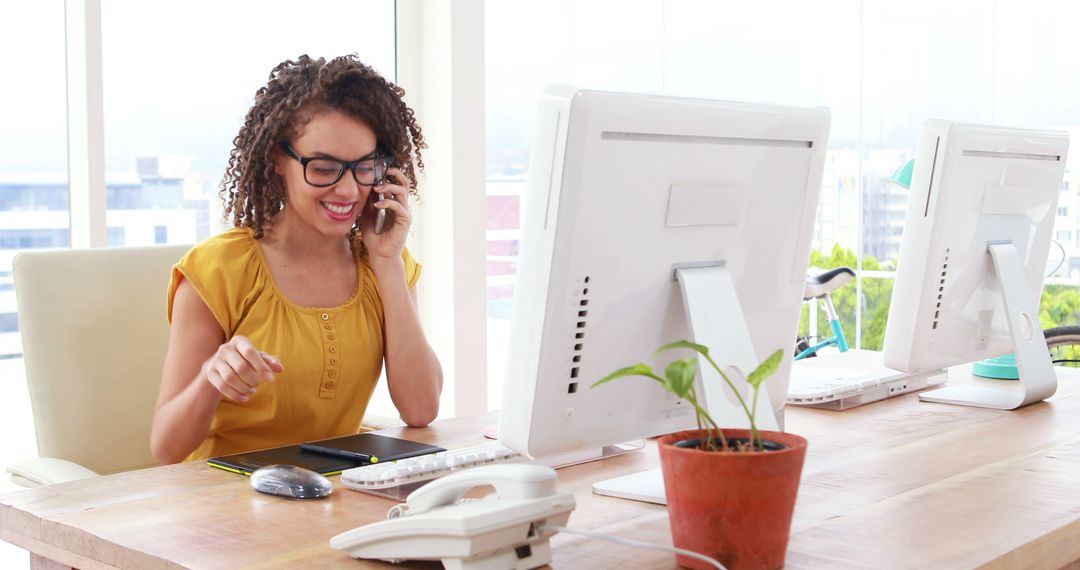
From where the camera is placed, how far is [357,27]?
4.12 meters

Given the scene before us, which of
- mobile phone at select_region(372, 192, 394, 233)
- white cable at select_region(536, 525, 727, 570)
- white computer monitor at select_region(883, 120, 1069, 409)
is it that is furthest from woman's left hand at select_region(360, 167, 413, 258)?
white cable at select_region(536, 525, 727, 570)

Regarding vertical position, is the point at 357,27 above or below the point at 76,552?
above

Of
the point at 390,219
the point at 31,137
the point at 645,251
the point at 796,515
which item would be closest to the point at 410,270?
the point at 390,219

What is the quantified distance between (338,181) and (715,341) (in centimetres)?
75

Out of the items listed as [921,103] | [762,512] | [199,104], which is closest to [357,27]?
[199,104]

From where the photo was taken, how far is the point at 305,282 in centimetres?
196

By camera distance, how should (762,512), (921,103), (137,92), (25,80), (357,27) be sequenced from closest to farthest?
(762,512) < (25,80) < (137,92) < (357,27) < (921,103)

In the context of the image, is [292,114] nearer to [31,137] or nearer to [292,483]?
[292,483]

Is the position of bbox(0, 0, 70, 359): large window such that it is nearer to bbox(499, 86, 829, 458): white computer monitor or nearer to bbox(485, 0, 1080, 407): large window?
bbox(485, 0, 1080, 407): large window

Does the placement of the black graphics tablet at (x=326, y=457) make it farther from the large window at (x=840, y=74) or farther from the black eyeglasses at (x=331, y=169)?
the large window at (x=840, y=74)

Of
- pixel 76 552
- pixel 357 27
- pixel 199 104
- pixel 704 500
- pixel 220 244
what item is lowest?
pixel 76 552

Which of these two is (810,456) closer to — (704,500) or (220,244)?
(704,500)

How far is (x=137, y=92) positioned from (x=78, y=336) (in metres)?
1.64

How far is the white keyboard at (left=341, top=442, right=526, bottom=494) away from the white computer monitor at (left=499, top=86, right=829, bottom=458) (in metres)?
0.17
